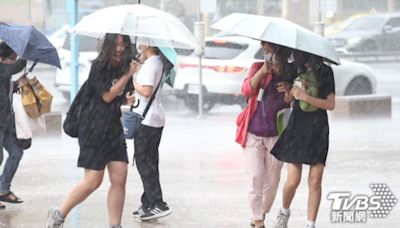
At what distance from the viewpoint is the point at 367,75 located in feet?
66.8

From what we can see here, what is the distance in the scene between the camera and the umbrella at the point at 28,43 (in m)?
9.14

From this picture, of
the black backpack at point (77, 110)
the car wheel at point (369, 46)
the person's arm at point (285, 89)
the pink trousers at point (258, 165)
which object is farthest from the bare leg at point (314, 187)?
the car wheel at point (369, 46)

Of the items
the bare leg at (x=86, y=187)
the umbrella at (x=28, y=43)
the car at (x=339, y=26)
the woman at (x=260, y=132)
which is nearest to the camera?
the bare leg at (x=86, y=187)

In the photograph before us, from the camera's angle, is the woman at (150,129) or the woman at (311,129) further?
the woman at (150,129)

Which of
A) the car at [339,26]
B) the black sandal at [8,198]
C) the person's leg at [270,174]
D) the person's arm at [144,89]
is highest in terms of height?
the person's arm at [144,89]

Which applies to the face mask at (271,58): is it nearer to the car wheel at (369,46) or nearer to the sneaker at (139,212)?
the sneaker at (139,212)

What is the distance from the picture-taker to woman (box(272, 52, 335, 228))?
26.7 ft

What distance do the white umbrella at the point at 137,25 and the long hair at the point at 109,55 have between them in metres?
0.06

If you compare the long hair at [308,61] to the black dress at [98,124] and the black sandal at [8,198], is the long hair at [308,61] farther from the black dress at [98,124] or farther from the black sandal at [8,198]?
the black sandal at [8,198]

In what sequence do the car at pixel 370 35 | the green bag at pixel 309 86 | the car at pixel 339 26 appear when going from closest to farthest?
the green bag at pixel 309 86, the car at pixel 370 35, the car at pixel 339 26

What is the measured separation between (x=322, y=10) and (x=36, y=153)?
438 inches

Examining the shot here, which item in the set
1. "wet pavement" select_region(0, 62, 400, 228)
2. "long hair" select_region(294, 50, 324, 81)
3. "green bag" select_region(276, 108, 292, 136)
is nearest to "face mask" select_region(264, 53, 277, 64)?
"long hair" select_region(294, 50, 324, 81)

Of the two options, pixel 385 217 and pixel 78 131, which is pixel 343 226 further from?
pixel 78 131

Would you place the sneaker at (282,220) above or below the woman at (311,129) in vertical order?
below
